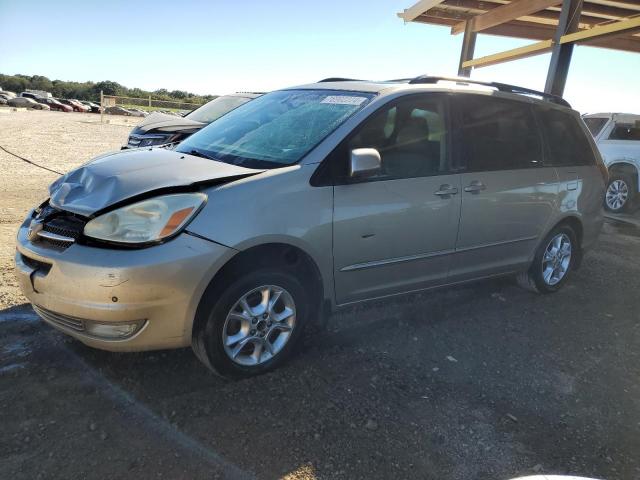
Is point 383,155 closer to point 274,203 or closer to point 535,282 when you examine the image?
point 274,203

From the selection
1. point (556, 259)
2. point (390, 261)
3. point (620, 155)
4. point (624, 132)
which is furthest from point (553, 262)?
point (624, 132)

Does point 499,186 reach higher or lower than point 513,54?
lower

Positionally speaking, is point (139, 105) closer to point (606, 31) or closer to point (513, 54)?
point (513, 54)

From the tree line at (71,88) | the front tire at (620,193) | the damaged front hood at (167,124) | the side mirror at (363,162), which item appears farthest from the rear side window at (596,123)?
the tree line at (71,88)

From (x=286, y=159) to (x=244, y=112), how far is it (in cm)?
119

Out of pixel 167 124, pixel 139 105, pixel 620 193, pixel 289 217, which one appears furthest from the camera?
pixel 139 105

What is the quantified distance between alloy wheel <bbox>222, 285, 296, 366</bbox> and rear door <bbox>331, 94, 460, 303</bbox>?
409 millimetres

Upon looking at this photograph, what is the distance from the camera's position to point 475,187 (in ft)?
12.6

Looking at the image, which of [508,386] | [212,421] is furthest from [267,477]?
[508,386]

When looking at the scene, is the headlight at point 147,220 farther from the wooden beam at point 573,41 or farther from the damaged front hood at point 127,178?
the wooden beam at point 573,41

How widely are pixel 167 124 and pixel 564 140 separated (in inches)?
245

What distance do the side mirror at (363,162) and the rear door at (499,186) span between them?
97 centimetres

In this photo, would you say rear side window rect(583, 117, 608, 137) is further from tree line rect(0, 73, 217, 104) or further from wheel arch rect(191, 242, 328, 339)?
tree line rect(0, 73, 217, 104)

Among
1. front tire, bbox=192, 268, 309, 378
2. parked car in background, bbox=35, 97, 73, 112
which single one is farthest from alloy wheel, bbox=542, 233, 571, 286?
parked car in background, bbox=35, 97, 73, 112
